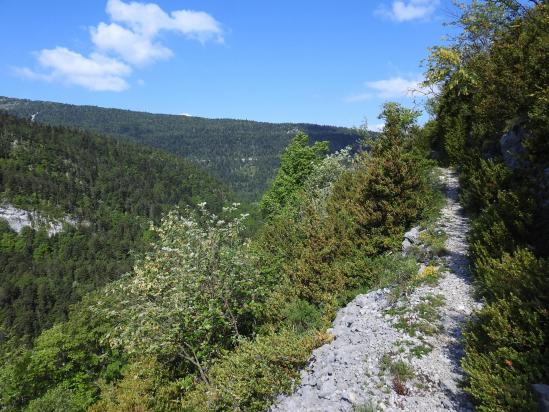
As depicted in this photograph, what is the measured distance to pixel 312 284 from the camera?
48.0 feet

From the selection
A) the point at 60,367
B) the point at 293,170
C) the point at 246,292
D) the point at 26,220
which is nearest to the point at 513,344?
the point at 246,292

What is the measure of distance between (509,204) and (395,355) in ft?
17.5

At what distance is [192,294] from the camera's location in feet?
47.5

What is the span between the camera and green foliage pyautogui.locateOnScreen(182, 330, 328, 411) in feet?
34.0

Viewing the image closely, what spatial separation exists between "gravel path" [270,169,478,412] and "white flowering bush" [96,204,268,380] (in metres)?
4.64

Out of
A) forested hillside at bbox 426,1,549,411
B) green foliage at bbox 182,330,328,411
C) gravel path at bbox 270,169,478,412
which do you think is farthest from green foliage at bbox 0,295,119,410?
forested hillside at bbox 426,1,549,411

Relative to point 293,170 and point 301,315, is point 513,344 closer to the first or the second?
point 301,315

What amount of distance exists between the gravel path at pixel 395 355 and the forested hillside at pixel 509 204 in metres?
0.65

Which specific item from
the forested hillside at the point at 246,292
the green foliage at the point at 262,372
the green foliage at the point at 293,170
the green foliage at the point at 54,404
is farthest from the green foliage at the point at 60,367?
the green foliage at the point at 293,170

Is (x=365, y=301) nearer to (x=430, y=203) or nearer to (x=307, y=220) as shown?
(x=430, y=203)

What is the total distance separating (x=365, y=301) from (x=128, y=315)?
9.18m

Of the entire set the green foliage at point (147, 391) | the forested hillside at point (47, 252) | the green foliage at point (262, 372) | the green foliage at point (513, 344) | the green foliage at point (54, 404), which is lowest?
the forested hillside at point (47, 252)

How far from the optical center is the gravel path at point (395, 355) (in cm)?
808

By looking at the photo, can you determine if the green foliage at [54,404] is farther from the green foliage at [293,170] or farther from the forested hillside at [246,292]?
the green foliage at [293,170]
